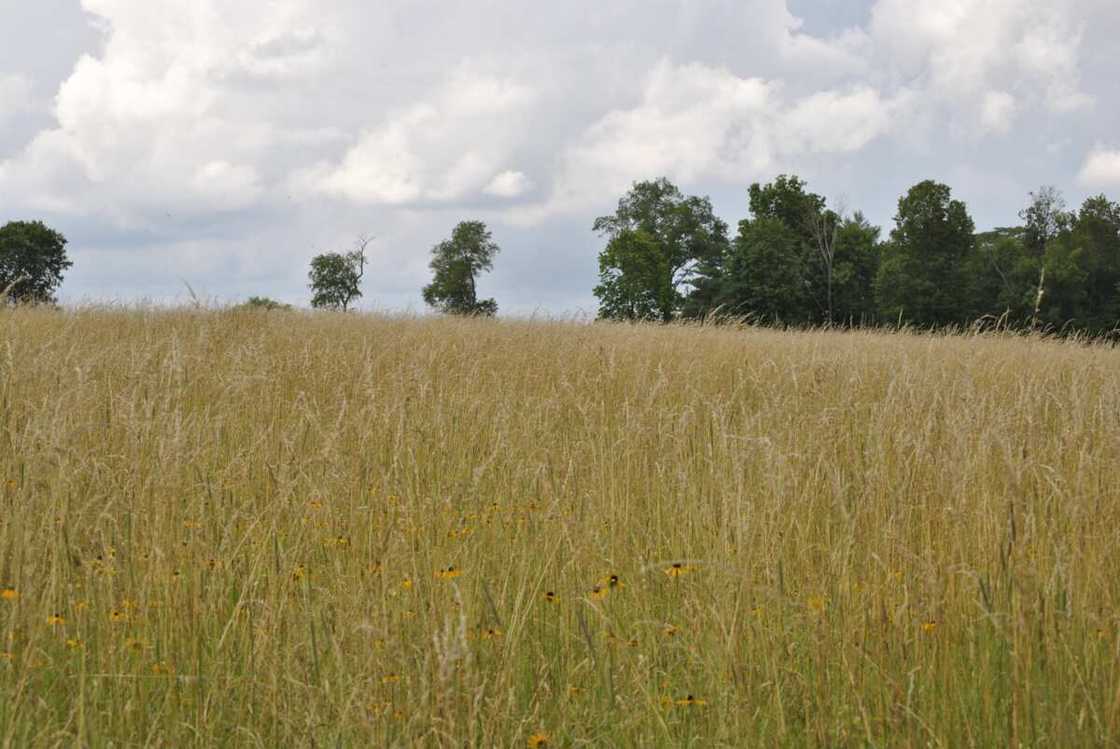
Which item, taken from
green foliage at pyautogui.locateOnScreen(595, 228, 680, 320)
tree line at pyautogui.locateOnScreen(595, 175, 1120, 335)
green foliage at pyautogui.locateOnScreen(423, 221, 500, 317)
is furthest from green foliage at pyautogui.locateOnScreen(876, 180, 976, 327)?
green foliage at pyautogui.locateOnScreen(423, 221, 500, 317)

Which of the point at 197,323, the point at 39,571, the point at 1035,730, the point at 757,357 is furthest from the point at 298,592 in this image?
the point at 197,323

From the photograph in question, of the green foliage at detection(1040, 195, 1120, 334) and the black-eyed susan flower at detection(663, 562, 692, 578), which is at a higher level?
the green foliage at detection(1040, 195, 1120, 334)

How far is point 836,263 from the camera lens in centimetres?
4194

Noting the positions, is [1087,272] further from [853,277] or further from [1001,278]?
[853,277]

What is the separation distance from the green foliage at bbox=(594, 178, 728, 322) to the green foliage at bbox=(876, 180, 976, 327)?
11.1 metres

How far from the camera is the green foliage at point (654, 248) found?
44.2 m

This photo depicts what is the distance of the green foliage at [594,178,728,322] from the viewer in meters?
44.2

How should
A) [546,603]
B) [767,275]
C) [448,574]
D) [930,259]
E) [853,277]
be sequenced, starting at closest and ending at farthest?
[448,574] < [546,603] < [930,259] < [767,275] < [853,277]

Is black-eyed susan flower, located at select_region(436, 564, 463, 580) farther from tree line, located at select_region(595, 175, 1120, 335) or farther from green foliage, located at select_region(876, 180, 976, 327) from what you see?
green foliage, located at select_region(876, 180, 976, 327)

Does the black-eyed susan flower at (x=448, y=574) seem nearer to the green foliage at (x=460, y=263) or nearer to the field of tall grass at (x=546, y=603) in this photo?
the field of tall grass at (x=546, y=603)

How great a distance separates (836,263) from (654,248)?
899 centimetres

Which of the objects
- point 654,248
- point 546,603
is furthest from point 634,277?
point 546,603

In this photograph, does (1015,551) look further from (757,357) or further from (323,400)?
(757,357)

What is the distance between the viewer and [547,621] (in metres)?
2.80
